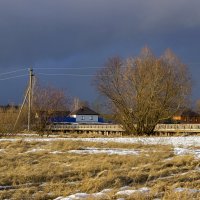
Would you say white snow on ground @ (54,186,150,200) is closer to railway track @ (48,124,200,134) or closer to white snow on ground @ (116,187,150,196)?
white snow on ground @ (116,187,150,196)

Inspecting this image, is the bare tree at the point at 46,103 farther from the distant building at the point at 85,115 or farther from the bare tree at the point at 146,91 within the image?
the distant building at the point at 85,115

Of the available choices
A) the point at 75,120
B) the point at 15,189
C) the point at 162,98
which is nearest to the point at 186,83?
the point at 162,98

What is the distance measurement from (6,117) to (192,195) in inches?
1431

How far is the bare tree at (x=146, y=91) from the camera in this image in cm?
4362

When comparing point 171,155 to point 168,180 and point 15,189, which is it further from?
point 15,189

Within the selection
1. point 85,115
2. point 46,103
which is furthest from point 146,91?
point 85,115

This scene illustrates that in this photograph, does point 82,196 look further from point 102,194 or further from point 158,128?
point 158,128

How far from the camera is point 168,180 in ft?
34.2

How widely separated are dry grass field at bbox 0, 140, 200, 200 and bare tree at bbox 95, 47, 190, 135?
2828 cm

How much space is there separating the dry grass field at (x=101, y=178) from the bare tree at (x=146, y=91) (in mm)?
28276

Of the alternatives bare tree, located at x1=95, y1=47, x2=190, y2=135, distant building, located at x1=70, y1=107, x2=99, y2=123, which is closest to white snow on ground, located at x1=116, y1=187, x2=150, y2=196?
A: bare tree, located at x1=95, y1=47, x2=190, y2=135

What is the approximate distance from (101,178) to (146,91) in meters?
33.6

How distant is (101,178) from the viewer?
10.4 meters

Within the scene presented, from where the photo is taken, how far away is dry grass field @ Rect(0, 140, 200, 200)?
882cm
